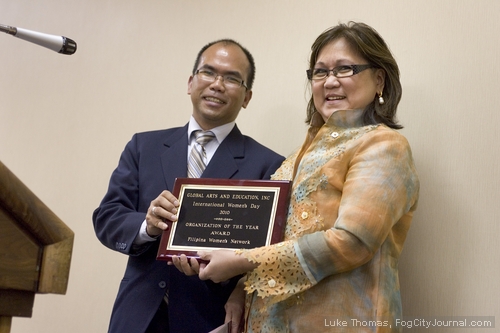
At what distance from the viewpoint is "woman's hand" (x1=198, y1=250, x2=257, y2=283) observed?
1464mm

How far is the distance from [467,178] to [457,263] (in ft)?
0.91

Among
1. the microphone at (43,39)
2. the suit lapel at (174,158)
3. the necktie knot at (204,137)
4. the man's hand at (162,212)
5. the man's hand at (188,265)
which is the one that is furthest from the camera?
the necktie knot at (204,137)

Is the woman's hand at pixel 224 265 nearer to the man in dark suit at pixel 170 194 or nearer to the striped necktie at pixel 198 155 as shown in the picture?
the man in dark suit at pixel 170 194

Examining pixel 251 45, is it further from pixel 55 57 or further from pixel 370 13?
pixel 55 57

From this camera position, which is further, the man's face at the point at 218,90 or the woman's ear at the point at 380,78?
the man's face at the point at 218,90

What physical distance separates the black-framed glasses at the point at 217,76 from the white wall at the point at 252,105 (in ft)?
1.29

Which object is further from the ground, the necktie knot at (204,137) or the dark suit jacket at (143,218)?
the necktie knot at (204,137)

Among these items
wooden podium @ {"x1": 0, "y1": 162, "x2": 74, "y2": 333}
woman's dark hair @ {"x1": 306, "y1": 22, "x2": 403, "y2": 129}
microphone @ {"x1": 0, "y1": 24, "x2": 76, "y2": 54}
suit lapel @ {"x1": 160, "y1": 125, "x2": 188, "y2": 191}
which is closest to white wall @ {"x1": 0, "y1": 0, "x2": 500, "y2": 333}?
woman's dark hair @ {"x1": 306, "y1": 22, "x2": 403, "y2": 129}

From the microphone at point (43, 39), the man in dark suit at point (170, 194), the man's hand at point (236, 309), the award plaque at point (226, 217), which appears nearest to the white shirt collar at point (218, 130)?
the man in dark suit at point (170, 194)

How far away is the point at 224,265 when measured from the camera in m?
1.48

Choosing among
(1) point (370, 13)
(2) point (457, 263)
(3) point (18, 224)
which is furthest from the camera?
(1) point (370, 13)

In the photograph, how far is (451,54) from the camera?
2.01 metres

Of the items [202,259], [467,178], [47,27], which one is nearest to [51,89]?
[47,27]

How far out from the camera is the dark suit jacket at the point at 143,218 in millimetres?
1753
